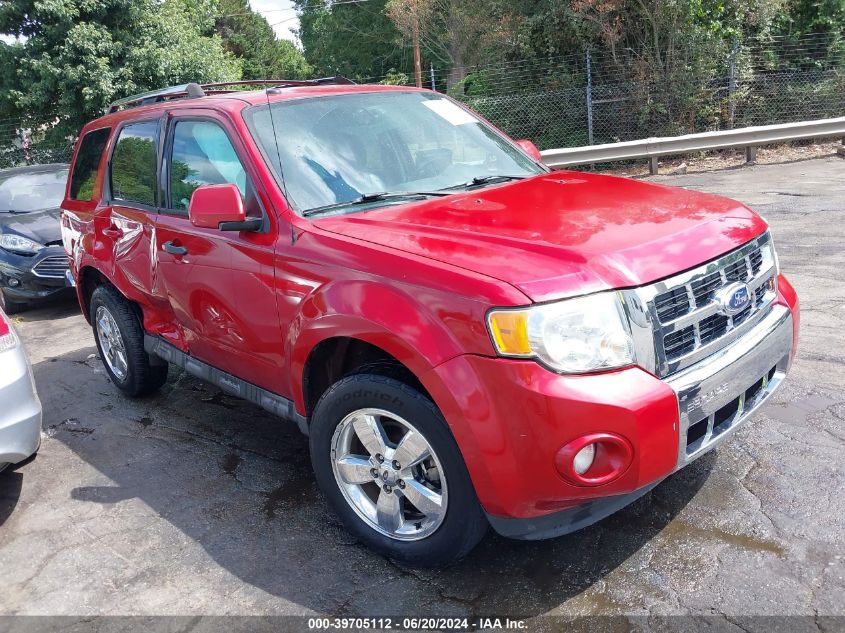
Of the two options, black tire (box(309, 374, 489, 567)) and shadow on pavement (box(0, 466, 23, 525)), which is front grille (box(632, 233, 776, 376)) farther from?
shadow on pavement (box(0, 466, 23, 525))

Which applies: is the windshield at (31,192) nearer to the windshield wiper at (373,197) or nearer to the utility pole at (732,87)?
the windshield wiper at (373,197)

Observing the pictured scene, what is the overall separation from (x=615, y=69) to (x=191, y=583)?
1454 centimetres

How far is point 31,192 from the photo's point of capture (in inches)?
354

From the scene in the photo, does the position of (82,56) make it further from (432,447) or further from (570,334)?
(570,334)

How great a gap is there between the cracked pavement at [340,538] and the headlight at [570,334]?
37.2 inches

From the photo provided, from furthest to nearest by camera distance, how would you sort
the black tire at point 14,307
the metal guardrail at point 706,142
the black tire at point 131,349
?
1. the metal guardrail at point 706,142
2. the black tire at point 14,307
3. the black tire at point 131,349

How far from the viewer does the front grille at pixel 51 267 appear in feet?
25.8

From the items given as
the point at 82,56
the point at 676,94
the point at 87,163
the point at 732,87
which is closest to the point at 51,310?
the point at 87,163

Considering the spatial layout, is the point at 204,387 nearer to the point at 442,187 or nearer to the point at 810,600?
the point at 442,187

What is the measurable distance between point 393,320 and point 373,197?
900 mm

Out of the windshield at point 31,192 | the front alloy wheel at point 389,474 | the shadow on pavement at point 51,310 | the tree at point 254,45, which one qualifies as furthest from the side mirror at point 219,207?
the tree at point 254,45

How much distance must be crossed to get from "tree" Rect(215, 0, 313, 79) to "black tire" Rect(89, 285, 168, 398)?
4524 cm

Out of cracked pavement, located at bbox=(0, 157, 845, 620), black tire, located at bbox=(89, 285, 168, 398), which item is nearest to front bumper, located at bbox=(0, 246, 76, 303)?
black tire, located at bbox=(89, 285, 168, 398)

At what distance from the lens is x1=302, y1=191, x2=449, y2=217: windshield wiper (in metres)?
Answer: 3.26
